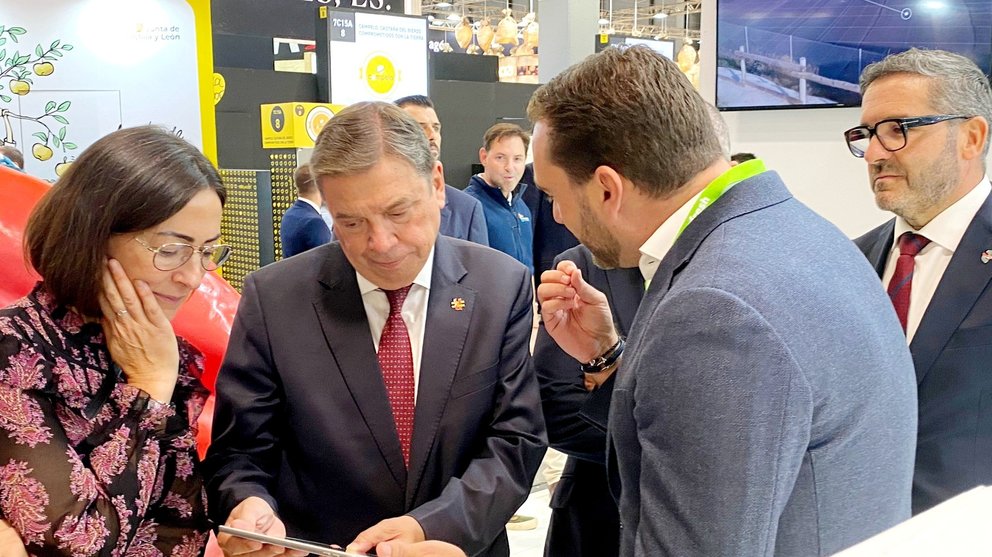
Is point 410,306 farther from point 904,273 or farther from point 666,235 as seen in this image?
point 904,273

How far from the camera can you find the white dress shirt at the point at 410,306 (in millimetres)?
1830

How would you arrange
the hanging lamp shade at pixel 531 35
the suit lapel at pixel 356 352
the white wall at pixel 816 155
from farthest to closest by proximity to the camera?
the hanging lamp shade at pixel 531 35 → the white wall at pixel 816 155 → the suit lapel at pixel 356 352

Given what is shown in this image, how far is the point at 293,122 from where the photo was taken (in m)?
7.16

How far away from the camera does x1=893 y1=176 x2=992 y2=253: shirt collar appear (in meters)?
2.14

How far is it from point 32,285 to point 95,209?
1075 mm

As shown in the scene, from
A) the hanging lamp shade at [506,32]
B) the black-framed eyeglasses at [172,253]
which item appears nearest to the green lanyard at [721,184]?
the black-framed eyeglasses at [172,253]

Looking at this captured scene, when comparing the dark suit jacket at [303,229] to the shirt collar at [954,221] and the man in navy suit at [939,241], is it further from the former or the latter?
the shirt collar at [954,221]

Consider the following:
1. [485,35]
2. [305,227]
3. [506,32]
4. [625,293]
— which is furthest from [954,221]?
[485,35]

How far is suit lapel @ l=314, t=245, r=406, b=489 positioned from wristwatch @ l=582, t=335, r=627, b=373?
17.0 inches

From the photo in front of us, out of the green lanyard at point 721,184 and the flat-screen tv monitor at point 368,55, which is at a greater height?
the flat-screen tv monitor at point 368,55

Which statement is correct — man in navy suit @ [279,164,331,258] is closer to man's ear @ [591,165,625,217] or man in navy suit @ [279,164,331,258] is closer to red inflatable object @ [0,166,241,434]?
red inflatable object @ [0,166,241,434]

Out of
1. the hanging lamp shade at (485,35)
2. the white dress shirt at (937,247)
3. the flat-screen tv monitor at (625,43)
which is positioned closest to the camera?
the white dress shirt at (937,247)

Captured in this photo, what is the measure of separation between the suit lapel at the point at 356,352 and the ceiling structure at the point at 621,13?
21.0 m

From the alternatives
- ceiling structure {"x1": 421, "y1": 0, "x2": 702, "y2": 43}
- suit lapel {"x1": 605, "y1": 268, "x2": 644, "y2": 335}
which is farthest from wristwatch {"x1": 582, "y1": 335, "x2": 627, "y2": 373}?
ceiling structure {"x1": 421, "y1": 0, "x2": 702, "y2": 43}
